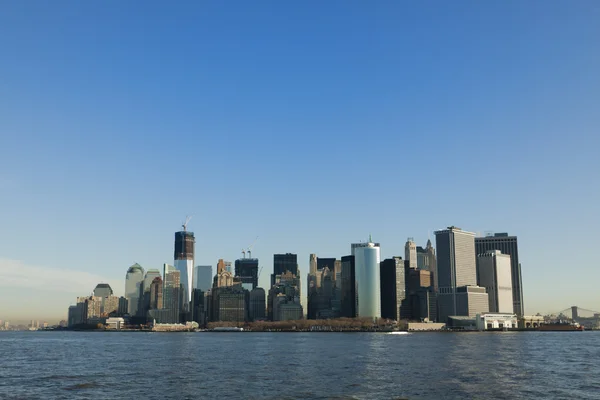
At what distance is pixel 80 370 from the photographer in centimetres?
10812

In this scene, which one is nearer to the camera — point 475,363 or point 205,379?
point 205,379

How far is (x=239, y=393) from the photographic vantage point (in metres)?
76.4

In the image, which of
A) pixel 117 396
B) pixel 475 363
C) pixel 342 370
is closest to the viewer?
pixel 117 396

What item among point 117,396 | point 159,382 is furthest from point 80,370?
point 117,396

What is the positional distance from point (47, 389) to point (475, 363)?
82.3 meters

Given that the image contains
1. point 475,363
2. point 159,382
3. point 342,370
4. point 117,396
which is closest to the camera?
point 117,396

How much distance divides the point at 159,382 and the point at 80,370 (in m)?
28.2

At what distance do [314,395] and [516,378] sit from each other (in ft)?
126

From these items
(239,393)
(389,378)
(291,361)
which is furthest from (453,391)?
(291,361)

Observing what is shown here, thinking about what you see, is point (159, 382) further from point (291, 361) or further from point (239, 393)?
point (291, 361)

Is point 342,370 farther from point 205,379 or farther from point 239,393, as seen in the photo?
point 239,393

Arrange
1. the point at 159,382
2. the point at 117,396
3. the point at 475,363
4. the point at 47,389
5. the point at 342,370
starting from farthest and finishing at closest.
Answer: the point at 475,363, the point at 342,370, the point at 159,382, the point at 47,389, the point at 117,396

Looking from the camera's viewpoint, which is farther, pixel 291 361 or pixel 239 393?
pixel 291 361

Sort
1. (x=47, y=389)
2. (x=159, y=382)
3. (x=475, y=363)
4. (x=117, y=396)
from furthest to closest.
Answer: (x=475, y=363) → (x=159, y=382) → (x=47, y=389) → (x=117, y=396)
